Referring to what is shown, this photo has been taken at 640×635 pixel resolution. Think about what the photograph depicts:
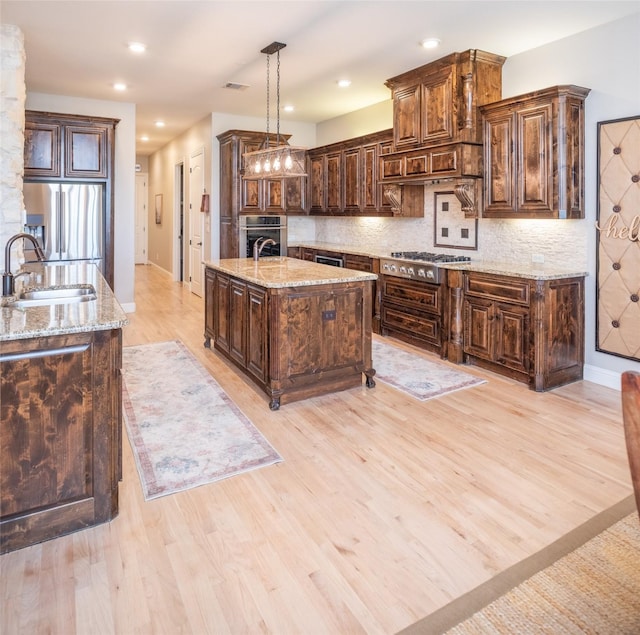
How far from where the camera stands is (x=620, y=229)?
3.89m

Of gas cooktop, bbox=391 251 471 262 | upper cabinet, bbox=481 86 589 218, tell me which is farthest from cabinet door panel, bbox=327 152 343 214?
upper cabinet, bbox=481 86 589 218

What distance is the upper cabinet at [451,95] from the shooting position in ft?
15.1

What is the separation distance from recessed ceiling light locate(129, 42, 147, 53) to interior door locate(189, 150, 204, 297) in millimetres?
3389

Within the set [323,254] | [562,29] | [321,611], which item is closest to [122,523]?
[321,611]

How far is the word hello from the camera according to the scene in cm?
379

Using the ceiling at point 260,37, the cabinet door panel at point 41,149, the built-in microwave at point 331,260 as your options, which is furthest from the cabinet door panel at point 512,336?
the cabinet door panel at point 41,149

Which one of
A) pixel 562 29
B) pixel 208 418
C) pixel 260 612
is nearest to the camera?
pixel 260 612

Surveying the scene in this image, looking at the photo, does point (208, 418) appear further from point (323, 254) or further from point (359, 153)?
point (359, 153)

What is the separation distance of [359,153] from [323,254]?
141 centimetres

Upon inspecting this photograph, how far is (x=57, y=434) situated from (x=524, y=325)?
135 inches

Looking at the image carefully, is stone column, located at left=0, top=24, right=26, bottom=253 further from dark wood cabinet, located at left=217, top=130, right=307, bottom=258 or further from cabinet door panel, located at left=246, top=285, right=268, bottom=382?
dark wood cabinet, located at left=217, top=130, right=307, bottom=258

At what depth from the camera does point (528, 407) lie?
370 centimetres

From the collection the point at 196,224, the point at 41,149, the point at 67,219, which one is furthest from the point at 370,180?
the point at 41,149

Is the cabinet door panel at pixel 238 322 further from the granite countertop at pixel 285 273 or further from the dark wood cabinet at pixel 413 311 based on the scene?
the dark wood cabinet at pixel 413 311
